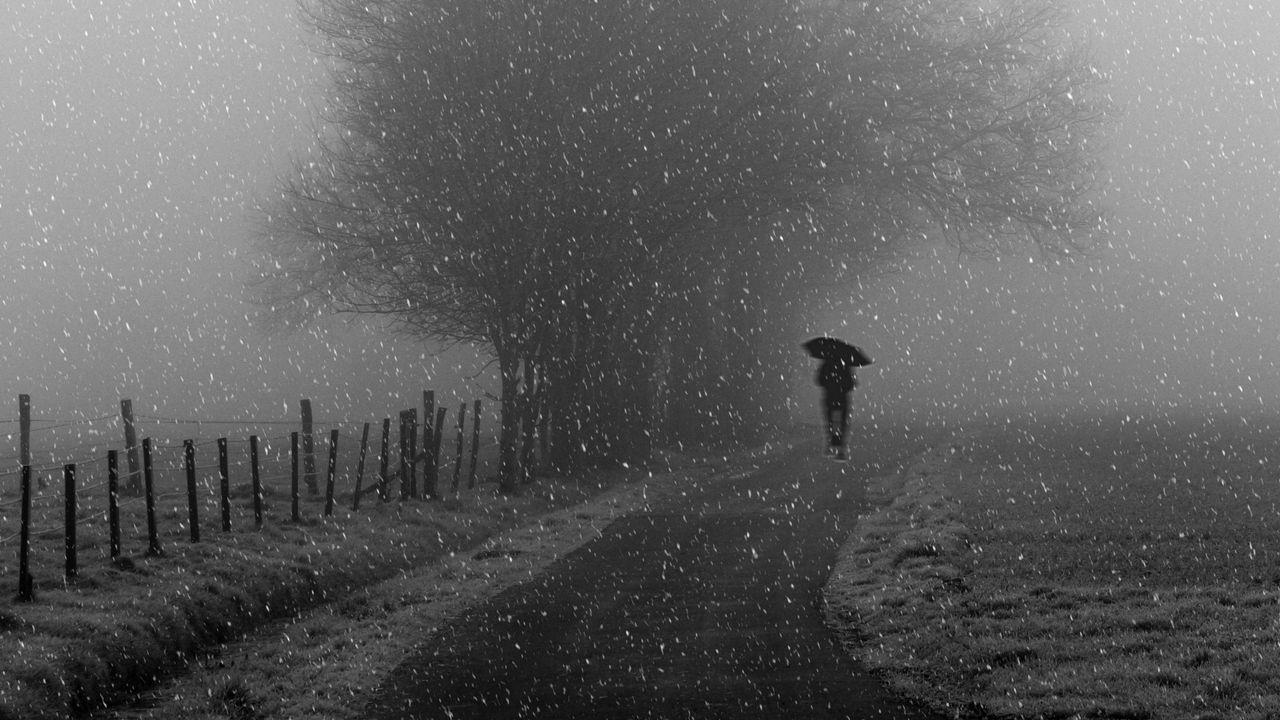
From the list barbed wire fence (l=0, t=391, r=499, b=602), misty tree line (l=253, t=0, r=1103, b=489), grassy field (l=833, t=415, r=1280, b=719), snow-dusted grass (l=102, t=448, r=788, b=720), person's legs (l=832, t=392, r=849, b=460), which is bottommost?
snow-dusted grass (l=102, t=448, r=788, b=720)

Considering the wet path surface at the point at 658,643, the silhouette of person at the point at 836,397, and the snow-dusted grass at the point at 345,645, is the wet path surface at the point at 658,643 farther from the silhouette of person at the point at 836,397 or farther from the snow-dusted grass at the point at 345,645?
the silhouette of person at the point at 836,397

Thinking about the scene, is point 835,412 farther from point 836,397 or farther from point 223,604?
point 223,604

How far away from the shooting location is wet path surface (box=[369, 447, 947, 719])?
9516mm

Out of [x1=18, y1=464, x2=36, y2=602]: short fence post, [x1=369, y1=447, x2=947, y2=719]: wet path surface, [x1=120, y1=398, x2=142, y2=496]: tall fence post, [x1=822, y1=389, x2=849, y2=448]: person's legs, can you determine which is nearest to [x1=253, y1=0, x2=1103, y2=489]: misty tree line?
[x1=120, y1=398, x2=142, y2=496]: tall fence post

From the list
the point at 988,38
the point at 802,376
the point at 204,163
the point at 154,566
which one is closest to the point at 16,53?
the point at 204,163

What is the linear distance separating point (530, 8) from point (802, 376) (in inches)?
2317

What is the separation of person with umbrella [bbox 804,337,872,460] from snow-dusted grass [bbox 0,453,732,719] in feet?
14.1

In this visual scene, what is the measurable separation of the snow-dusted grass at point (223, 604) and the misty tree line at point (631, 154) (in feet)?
26.7

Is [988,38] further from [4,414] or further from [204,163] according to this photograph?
[204,163]

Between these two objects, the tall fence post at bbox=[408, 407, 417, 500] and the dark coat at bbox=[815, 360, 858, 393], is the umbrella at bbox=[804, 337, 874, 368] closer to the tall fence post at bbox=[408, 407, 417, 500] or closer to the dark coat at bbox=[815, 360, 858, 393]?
the dark coat at bbox=[815, 360, 858, 393]

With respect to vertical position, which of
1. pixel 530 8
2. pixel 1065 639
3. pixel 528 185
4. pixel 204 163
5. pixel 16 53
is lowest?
pixel 1065 639

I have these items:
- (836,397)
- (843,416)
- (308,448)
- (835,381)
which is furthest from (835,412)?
(308,448)

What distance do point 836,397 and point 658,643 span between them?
532cm

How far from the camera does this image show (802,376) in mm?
83188
